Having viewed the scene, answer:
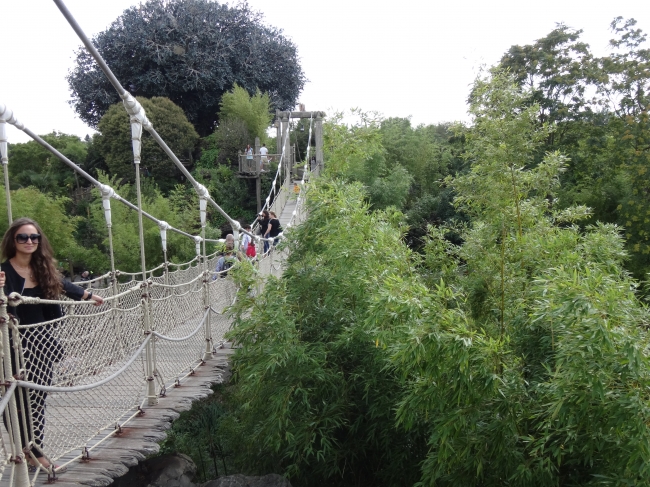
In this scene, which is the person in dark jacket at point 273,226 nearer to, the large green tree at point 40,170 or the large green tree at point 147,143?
the large green tree at point 147,143

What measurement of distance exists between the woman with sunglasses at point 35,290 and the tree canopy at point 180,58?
52.1 ft

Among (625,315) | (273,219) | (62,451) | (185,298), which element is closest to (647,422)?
(625,315)

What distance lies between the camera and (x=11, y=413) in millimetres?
1803

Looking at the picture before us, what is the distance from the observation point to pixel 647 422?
2.00 m

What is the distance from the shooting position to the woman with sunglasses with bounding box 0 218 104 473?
6.48 ft

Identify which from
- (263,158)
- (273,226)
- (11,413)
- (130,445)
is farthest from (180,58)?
(11,413)

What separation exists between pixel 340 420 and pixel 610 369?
1.92m

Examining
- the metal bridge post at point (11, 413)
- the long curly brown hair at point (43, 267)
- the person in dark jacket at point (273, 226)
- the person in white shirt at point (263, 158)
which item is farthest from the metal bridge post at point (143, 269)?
the person in white shirt at point (263, 158)

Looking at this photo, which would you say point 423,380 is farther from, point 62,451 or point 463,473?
point 62,451

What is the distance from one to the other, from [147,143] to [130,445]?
13.5 m

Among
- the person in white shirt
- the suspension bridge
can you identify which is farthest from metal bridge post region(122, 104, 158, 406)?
the person in white shirt

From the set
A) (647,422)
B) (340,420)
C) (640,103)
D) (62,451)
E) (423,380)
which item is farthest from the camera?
(640,103)

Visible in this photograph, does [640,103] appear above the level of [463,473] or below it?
above

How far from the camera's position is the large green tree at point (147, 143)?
14.8 m
